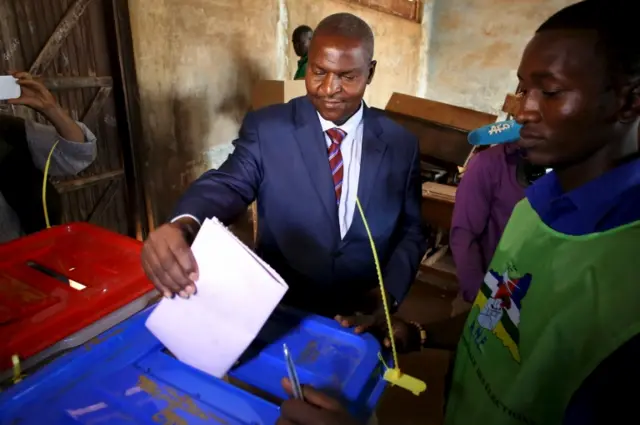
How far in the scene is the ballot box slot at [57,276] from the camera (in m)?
0.83

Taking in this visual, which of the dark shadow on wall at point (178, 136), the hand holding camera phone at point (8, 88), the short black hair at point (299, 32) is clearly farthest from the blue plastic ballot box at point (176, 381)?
the short black hair at point (299, 32)

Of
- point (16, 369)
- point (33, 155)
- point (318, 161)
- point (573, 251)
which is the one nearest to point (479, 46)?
point (318, 161)

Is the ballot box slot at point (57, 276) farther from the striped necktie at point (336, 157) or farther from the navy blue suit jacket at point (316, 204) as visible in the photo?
the striped necktie at point (336, 157)

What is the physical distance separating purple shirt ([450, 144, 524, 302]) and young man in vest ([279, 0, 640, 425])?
805 mm

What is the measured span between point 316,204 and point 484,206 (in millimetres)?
664

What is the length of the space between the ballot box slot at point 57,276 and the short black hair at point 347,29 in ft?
3.07

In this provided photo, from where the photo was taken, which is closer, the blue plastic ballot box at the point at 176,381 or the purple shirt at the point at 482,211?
the blue plastic ballot box at the point at 176,381

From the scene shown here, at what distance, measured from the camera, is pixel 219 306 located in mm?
674

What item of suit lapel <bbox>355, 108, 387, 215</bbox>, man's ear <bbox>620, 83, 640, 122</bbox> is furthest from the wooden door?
man's ear <bbox>620, 83, 640, 122</bbox>

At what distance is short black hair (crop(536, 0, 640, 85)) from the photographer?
1.95 feet

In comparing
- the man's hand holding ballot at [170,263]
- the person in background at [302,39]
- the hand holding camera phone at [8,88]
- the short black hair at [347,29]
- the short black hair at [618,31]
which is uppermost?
the person in background at [302,39]

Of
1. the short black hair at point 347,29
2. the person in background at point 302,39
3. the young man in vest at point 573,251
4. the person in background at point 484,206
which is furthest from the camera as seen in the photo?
the person in background at point 302,39

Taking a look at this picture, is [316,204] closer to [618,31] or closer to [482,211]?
[482,211]

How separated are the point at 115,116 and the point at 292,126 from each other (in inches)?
71.8
